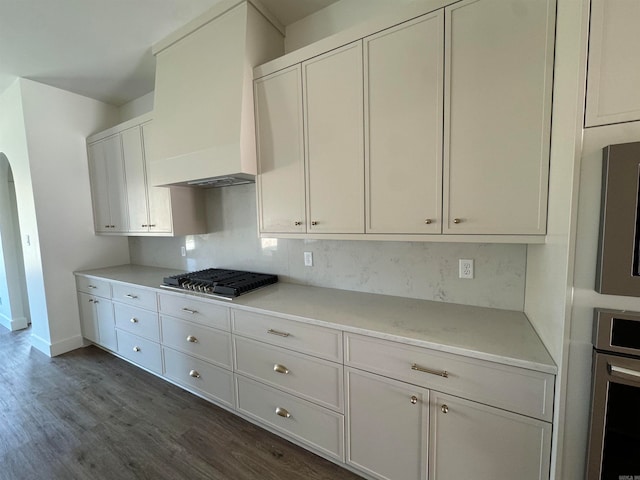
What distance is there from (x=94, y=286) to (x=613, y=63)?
4065mm

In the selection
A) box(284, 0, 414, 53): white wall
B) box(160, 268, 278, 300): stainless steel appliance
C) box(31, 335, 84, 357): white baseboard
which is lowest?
box(31, 335, 84, 357): white baseboard

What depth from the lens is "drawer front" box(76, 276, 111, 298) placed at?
2773 millimetres

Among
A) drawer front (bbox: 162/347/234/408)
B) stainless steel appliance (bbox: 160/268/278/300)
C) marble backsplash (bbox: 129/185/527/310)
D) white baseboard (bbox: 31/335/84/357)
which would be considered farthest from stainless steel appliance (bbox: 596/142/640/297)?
white baseboard (bbox: 31/335/84/357)

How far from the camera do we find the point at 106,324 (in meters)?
2.85

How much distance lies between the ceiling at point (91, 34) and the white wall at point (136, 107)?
23cm

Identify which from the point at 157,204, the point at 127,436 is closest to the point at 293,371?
the point at 127,436

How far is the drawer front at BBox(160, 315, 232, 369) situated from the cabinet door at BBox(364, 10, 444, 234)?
4.36 ft

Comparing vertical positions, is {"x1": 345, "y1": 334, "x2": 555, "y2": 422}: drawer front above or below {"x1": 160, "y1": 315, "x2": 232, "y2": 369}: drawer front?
above

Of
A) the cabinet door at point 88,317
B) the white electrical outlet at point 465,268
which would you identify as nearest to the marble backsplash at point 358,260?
the white electrical outlet at point 465,268

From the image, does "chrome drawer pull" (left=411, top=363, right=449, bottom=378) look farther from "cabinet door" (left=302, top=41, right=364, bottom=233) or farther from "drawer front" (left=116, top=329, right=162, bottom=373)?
"drawer front" (left=116, top=329, right=162, bottom=373)

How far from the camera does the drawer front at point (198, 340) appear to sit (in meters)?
1.89

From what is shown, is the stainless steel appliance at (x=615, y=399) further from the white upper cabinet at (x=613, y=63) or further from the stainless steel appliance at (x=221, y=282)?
the stainless steel appliance at (x=221, y=282)

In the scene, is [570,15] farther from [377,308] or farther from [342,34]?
[377,308]

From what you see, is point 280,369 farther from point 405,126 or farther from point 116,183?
point 116,183
